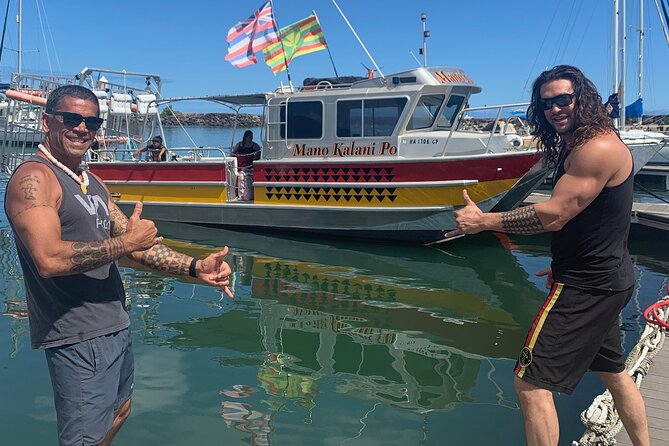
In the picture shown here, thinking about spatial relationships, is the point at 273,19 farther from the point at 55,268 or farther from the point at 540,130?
the point at 55,268

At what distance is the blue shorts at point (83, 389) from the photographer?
2.34m

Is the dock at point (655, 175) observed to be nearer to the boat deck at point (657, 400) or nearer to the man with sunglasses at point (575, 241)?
the boat deck at point (657, 400)

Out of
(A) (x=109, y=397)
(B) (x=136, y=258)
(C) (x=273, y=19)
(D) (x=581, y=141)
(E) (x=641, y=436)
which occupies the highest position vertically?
(C) (x=273, y=19)

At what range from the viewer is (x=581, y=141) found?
8.32 feet

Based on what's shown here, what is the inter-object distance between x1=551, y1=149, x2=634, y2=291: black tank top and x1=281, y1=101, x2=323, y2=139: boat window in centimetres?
836

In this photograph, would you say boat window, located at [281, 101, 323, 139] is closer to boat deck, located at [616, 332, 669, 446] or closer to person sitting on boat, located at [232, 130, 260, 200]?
person sitting on boat, located at [232, 130, 260, 200]

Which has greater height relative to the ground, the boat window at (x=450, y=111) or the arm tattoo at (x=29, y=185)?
the boat window at (x=450, y=111)

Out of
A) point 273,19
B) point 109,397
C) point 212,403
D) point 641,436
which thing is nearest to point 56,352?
point 109,397

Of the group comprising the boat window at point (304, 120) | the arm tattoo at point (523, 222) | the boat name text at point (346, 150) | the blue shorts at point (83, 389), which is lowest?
the blue shorts at point (83, 389)

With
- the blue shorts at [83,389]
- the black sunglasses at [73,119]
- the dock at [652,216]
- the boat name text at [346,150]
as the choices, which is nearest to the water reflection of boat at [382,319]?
the boat name text at [346,150]

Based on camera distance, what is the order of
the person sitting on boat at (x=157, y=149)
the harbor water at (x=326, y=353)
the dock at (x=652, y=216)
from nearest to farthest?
the harbor water at (x=326, y=353), the dock at (x=652, y=216), the person sitting on boat at (x=157, y=149)

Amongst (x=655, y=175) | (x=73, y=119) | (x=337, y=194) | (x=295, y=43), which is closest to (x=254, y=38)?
(x=295, y=43)

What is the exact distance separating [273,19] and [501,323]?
7.60 meters

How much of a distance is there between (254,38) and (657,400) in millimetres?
9679
